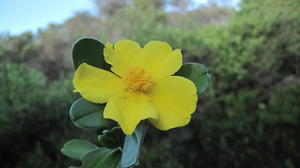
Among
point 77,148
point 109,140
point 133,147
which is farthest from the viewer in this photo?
point 77,148

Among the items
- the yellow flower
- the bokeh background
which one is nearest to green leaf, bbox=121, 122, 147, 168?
the yellow flower

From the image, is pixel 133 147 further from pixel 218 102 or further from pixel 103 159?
pixel 218 102

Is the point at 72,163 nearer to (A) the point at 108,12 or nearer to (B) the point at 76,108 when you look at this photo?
(B) the point at 76,108

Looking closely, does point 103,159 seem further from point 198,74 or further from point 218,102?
point 218,102

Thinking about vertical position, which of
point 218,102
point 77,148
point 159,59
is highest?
point 159,59

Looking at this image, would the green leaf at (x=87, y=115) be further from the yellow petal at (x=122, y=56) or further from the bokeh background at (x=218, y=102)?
the bokeh background at (x=218, y=102)

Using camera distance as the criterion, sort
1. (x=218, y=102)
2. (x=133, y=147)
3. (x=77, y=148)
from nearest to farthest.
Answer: (x=133, y=147) → (x=77, y=148) → (x=218, y=102)

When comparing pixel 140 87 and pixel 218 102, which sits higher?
pixel 140 87

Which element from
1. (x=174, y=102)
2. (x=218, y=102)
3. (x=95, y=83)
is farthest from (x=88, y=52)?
(x=218, y=102)

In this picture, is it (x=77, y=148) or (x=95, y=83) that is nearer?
(x=95, y=83)
